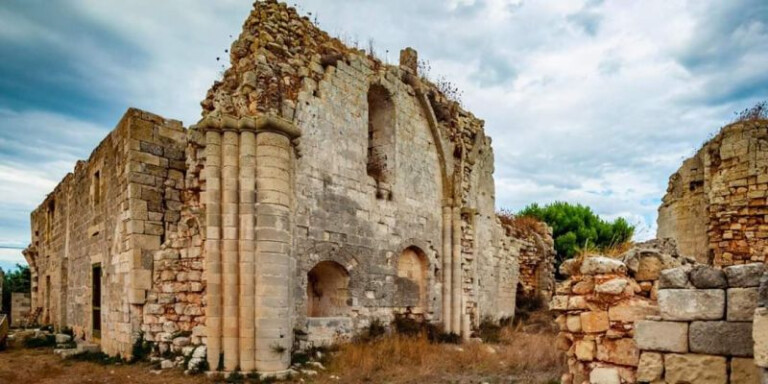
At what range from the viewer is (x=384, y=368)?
9.39 metres

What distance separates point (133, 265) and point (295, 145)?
12.2ft

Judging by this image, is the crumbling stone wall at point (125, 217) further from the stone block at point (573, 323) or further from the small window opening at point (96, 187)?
the stone block at point (573, 323)

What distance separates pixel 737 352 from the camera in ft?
13.2

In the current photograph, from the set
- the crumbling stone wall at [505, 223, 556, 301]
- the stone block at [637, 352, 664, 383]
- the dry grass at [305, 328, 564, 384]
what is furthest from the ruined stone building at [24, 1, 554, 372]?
the stone block at [637, 352, 664, 383]

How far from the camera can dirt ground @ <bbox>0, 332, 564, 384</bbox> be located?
335 inches

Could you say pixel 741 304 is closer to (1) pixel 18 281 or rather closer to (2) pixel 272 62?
(2) pixel 272 62

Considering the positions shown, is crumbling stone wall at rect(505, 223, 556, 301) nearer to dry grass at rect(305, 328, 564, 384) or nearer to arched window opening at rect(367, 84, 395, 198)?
dry grass at rect(305, 328, 564, 384)

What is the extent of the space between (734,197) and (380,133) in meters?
7.77

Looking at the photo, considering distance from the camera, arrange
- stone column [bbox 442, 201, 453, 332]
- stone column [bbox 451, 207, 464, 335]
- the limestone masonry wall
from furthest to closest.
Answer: stone column [bbox 451, 207, 464, 335]
stone column [bbox 442, 201, 453, 332]
the limestone masonry wall

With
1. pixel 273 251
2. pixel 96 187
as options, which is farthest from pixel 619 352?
pixel 96 187

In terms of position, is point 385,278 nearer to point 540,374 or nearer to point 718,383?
point 540,374

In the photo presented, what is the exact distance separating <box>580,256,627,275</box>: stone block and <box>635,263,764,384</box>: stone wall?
2.07 feet

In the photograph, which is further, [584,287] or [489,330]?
[489,330]

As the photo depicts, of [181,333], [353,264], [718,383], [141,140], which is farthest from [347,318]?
[718,383]
